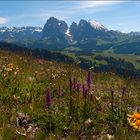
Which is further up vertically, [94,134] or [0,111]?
[0,111]

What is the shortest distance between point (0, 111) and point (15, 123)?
15.3 inches

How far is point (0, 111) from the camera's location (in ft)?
23.5

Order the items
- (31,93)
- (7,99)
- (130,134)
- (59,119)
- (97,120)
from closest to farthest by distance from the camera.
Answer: (130,134)
(59,119)
(97,120)
(7,99)
(31,93)

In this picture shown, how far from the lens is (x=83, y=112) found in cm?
771

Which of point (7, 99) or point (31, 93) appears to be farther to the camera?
point (31, 93)

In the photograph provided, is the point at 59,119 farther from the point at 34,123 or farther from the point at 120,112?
the point at 120,112

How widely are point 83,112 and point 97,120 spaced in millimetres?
475

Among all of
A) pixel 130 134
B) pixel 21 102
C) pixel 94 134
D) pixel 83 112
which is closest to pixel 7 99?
pixel 21 102

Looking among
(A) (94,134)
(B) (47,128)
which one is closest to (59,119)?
(B) (47,128)

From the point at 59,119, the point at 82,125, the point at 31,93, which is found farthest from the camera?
the point at 31,93

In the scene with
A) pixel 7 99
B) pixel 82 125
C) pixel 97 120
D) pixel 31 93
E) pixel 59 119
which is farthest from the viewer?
pixel 31 93

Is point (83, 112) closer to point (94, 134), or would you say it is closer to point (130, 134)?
point (94, 134)

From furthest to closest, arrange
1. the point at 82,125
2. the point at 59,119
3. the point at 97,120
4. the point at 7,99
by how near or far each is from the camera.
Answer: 1. the point at 7,99
2. the point at 97,120
3. the point at 59,119
4. the point at 82,125

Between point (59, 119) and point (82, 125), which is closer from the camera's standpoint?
point (82, 125)
